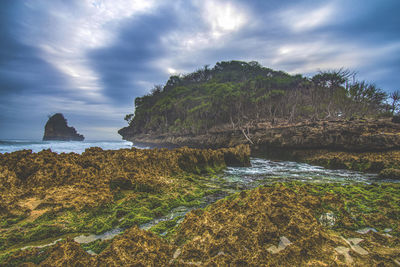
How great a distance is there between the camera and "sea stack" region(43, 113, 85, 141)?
89938 mm

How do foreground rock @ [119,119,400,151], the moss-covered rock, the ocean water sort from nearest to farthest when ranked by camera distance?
1. the moss-covered rock
2. foreground rock @ [119,119,400,151]
3. the ocean water

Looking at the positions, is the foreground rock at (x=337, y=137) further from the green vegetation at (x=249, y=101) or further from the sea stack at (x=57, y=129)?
the sea stack at (x=57, y=129)

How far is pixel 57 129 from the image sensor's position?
92500mm

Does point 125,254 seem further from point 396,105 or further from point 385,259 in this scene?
point 396,105

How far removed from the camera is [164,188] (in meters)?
6.16

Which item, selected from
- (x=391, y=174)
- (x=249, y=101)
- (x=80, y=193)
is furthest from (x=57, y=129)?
(x=391, y=174)

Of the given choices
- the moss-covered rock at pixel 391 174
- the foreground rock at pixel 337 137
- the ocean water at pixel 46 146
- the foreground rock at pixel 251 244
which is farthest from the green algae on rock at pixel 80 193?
the ocean water at pixel 46 146

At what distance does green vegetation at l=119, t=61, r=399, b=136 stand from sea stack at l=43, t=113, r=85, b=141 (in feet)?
92.6

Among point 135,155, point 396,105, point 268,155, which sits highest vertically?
point 396,105

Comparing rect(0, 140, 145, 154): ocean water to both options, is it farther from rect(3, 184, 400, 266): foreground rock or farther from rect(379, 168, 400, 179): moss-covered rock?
rect(379, 168, 400, 179): moss-covered rock

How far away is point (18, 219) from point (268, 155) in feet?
71.4

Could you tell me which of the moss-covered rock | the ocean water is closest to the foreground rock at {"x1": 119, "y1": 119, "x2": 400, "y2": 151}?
the moss-covered rock

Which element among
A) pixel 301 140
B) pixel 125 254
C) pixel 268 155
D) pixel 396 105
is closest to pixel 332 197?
pixel 125 254

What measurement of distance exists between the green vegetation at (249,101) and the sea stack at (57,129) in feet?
92.6
